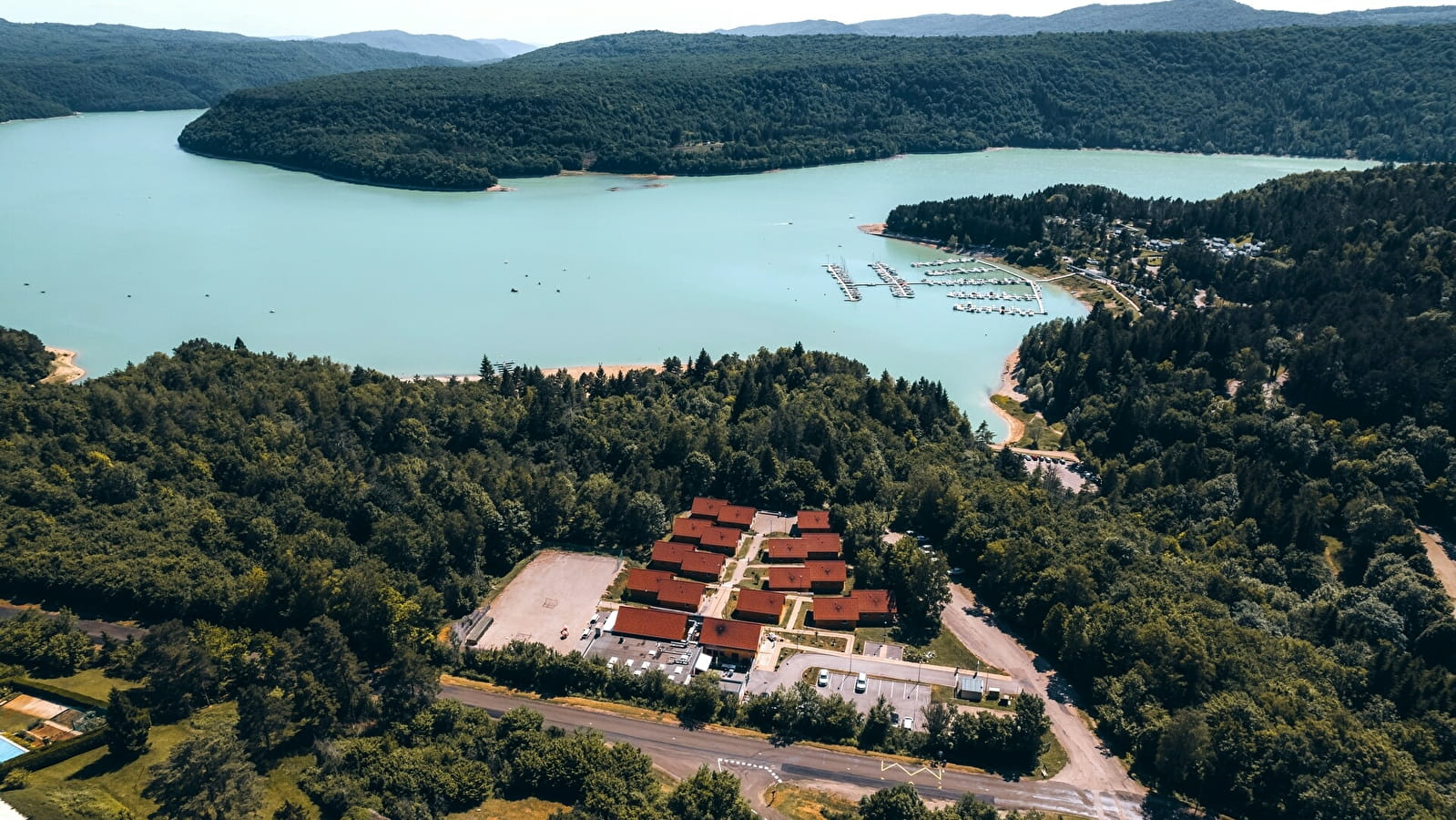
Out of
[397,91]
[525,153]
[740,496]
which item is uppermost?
[397,91]

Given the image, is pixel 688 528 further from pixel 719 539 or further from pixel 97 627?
pixel 97 627

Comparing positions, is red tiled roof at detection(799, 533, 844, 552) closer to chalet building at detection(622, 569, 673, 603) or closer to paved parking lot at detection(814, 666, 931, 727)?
chalet building at detection(622, 569, 673, 603)

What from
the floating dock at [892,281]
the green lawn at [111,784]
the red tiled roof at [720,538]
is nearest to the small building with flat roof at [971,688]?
the red tiled roof at [720,538]

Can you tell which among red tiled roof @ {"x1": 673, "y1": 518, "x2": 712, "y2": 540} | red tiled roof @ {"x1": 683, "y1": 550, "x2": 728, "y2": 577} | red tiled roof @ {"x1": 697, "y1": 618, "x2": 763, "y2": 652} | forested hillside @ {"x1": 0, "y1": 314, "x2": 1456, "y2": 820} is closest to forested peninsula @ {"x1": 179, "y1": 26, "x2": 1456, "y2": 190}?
forested hillside @ {"x1": 0, "y1": 314, "x2": 1456, "y2": 820}

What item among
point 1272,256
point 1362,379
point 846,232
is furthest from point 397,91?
point 1362,379

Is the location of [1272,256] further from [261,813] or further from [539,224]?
[261,813]
